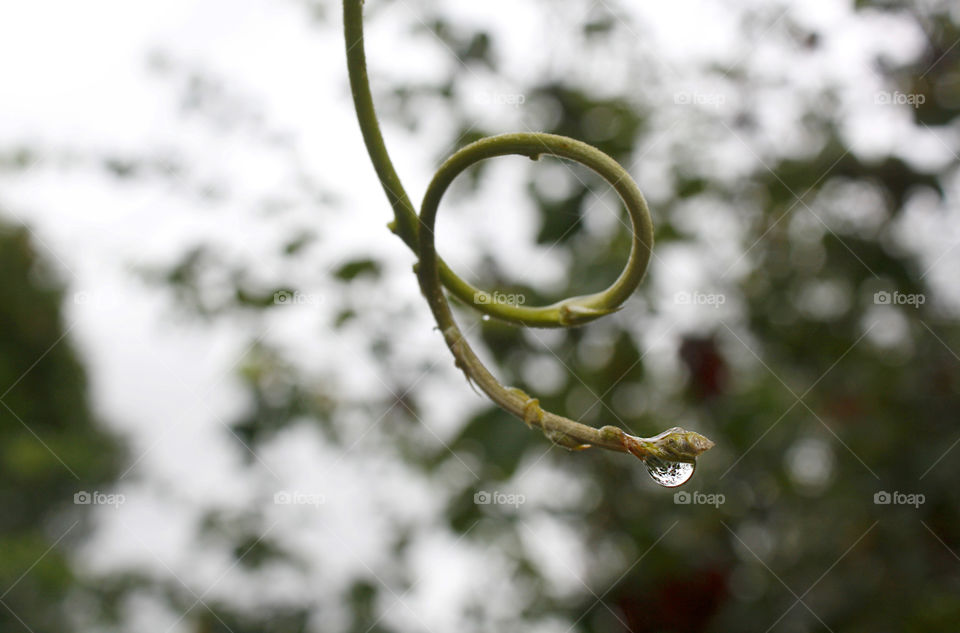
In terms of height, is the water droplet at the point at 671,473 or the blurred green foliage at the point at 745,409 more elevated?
the water droplet at the point at 671,473

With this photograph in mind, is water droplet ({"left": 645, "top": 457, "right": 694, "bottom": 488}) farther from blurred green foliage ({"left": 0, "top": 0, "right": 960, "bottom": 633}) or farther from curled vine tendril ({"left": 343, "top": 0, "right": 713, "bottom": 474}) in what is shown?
blurred green foliage ({"left": 0, "top": 0, "right": 960, "bottom": 633})

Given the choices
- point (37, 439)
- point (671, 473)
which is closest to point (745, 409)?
point (671, 473)

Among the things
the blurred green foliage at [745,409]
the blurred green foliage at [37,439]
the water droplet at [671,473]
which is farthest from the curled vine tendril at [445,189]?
the blurred green foliage at [37,439]

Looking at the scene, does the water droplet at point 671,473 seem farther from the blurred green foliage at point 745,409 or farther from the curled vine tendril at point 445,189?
the blurred green foliage at point 745,409

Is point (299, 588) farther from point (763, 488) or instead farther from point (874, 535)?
point (874, 535)

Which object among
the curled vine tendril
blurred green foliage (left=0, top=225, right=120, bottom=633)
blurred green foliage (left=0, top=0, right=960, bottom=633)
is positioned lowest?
blurred green foliage (left=0, top=225, right=120, bottom=633)

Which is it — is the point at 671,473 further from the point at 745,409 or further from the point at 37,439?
the point at 37,439

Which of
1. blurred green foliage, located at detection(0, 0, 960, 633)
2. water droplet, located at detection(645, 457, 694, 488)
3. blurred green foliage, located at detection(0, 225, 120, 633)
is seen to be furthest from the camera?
blurred green foliage, located at detection(0, 225, 120, 633)

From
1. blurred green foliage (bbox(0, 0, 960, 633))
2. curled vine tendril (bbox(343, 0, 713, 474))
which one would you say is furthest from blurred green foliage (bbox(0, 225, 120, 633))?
curled vine tendril (bbox(343, 0, 713, 474))

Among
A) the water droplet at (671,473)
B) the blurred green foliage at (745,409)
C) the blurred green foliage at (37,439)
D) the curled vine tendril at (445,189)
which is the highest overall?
the curled vine tendril at (445,189)

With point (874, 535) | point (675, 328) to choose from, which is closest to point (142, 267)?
point (675, 328)

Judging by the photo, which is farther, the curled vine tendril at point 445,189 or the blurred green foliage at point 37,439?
the blurred green foliage at point 37,439
